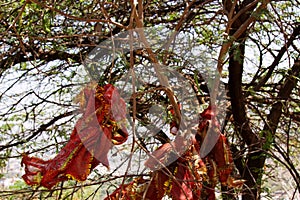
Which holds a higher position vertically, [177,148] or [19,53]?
[19,53]

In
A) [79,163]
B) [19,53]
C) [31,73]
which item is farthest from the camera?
[31,73]

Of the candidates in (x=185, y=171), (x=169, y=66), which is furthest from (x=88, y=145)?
(x=169, y=66)

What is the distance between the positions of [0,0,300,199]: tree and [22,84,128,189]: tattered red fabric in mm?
115

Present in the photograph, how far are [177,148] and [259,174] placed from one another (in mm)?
389

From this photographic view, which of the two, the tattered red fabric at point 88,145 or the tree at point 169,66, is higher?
the tree at point 169,66

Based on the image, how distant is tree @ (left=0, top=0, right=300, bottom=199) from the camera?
93 centimetres

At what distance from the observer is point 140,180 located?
0.77 meters

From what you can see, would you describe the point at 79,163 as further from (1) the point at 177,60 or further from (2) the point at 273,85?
(2) the point at 273,85

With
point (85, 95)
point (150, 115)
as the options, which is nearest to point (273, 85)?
point (150, 115)

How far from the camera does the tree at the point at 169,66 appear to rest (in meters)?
0.93

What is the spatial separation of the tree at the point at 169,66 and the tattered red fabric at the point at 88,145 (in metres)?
0.12

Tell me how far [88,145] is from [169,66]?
12.8 inches

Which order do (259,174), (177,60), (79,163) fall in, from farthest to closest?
1. (259,174)
2. (177,60)
3. (79,163)

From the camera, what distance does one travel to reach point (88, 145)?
66cm
